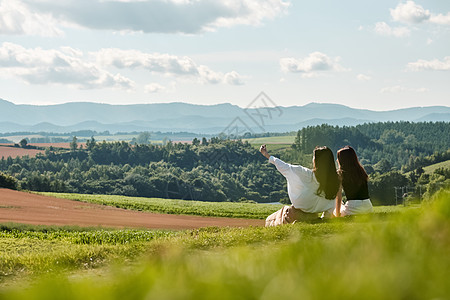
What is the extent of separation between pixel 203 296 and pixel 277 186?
16102 centimetres

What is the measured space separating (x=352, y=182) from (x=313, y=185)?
0.89 meters

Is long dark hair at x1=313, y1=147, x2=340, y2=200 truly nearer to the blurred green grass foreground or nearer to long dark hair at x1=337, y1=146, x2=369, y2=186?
long dark hair at x1=337, y1=146, x2=369, y2=186

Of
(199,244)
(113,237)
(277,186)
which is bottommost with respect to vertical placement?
(277,186)

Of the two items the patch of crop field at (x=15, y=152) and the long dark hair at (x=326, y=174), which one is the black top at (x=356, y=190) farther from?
the patch of crop field at (x=15, y=152)

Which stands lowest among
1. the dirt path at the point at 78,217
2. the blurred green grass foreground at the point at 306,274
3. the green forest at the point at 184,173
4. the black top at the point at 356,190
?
the green forest at the point at 184,173

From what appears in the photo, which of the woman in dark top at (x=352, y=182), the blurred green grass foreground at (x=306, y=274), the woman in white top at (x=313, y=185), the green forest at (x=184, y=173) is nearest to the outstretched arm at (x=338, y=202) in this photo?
the woman in dark top at (x=352, y=182)

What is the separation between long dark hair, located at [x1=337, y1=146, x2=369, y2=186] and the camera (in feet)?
35.4

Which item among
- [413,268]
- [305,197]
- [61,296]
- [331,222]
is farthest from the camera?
[305,197]

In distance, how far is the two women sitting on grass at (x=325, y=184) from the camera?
35.9 feet

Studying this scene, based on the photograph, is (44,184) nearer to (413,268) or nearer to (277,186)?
(277,186)

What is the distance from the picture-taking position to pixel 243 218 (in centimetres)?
4878

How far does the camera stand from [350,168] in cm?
1093

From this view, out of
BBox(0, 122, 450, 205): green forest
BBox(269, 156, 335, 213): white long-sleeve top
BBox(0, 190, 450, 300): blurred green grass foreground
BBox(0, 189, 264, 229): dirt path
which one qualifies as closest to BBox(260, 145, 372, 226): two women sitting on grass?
BBox(269, 156, 335, 213): white long-sleeve top

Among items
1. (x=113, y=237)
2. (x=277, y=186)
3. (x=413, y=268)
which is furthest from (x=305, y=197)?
(x=277, y=186)
